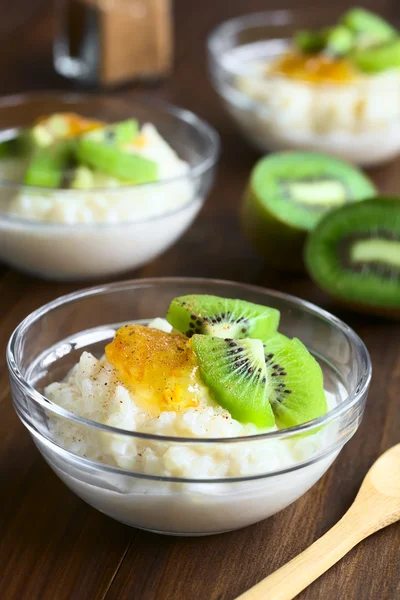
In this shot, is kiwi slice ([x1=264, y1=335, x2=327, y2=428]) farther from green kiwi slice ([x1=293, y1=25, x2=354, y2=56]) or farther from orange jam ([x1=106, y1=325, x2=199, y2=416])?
green kiwi slice ([x1=293, y1=25, x2=354, y2=56])

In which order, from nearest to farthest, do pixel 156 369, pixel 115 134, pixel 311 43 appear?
pixel 156 369 → pixel 115 134 → pixel 311 43

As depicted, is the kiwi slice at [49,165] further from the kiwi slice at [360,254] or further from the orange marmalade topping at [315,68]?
the orange marmalade topping at [315,68]

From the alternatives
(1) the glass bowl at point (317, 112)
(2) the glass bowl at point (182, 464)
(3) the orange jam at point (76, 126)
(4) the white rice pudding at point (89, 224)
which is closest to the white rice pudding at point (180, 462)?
(2) the glass bowl at point (182, 464)

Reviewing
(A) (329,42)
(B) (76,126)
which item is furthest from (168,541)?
(A) (329,42)

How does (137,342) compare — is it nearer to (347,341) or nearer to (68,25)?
(347,341)

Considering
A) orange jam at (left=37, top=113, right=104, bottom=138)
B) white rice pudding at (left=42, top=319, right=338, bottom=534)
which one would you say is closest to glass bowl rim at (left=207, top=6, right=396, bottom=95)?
orange jam at (left=37, top=113, right=104, bottom=138)

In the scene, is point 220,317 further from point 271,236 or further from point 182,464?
point 271,236

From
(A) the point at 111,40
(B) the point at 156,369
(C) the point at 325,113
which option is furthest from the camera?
(A) the point at 111,40
